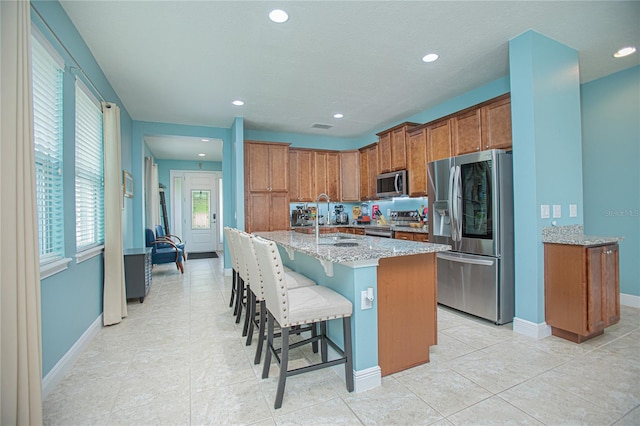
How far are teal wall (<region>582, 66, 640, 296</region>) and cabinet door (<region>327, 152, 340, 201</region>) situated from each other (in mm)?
3858

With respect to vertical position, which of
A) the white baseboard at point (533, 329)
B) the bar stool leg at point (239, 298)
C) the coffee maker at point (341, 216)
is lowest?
the white baseboard at point (533, 329)

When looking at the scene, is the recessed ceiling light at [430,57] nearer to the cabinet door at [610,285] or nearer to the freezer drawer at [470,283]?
the freezer drawer at [470,283]

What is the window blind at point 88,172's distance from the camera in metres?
2.80

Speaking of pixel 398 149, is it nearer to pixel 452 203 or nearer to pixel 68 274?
pixel 452 203

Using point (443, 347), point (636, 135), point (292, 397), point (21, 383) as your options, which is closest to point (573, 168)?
point (636, 135)

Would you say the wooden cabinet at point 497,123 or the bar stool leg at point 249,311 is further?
the wooden cabinet at point 497,123

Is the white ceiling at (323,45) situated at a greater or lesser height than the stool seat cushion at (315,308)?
greater

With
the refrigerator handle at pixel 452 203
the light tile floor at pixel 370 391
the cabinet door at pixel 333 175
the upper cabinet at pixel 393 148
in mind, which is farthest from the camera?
the cabinet door at pixel 333 175

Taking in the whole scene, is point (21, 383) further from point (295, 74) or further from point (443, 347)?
point (295, 74)

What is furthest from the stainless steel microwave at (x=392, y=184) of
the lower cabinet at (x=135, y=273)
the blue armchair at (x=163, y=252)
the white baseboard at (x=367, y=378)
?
the blue armchair at (x=163, y=252)

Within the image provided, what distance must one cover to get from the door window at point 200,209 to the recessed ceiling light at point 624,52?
8.74 meters

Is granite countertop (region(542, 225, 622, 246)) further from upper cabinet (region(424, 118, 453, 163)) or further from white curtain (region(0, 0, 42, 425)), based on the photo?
white curtain (region(0, 0, 42, 425))

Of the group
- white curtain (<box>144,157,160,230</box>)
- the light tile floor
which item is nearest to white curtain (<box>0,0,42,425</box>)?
the light tile floor

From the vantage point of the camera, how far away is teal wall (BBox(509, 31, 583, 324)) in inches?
109
